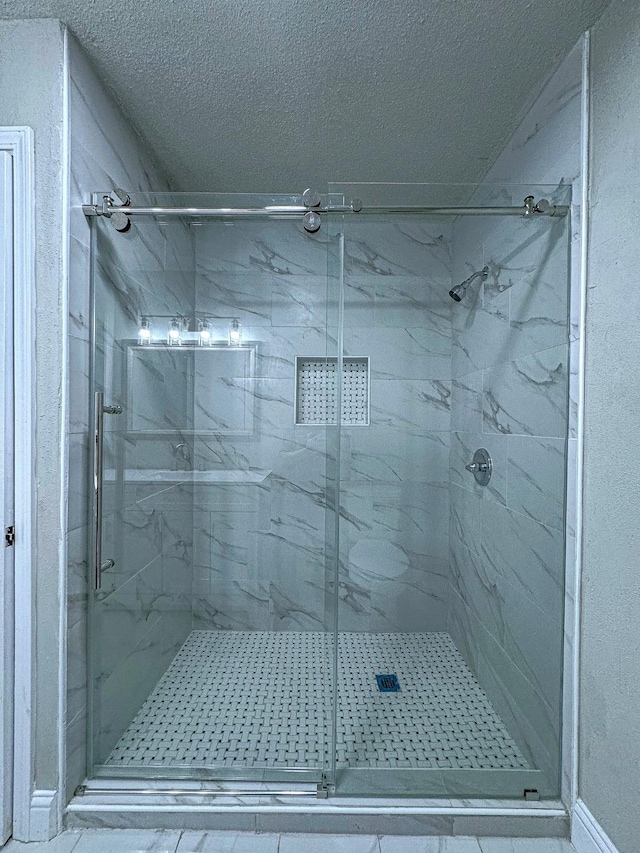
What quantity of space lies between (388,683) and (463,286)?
1386 mm

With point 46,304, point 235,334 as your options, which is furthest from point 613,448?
point 46,304

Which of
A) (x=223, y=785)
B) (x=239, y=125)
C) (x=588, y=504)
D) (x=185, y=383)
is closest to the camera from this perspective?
(x=588, y=504)

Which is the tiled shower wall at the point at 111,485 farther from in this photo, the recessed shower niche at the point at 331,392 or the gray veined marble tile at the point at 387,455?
the gray veined marble tile at the point at 387,455

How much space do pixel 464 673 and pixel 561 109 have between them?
6.21 ft

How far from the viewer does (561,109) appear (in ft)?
4.97

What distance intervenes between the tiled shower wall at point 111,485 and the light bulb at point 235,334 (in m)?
0.19

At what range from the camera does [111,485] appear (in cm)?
159

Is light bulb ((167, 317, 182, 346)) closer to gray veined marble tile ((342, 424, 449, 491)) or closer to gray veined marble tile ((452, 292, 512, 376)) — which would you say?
gray veined marble tile ((342, 424, 449, 491))

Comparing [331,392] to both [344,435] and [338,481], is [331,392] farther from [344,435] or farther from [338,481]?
[338,481]

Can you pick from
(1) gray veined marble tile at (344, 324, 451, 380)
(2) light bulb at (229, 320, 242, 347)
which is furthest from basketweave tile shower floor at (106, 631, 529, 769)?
(2) light bulb at (229, 320, 242, 347)

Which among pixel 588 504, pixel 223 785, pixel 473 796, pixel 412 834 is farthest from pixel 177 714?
pixel 588 504

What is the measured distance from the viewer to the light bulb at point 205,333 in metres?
1.60

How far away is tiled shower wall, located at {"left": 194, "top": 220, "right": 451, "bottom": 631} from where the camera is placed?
1.54 meters

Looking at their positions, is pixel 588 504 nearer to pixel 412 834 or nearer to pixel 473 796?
pixel 473 796
